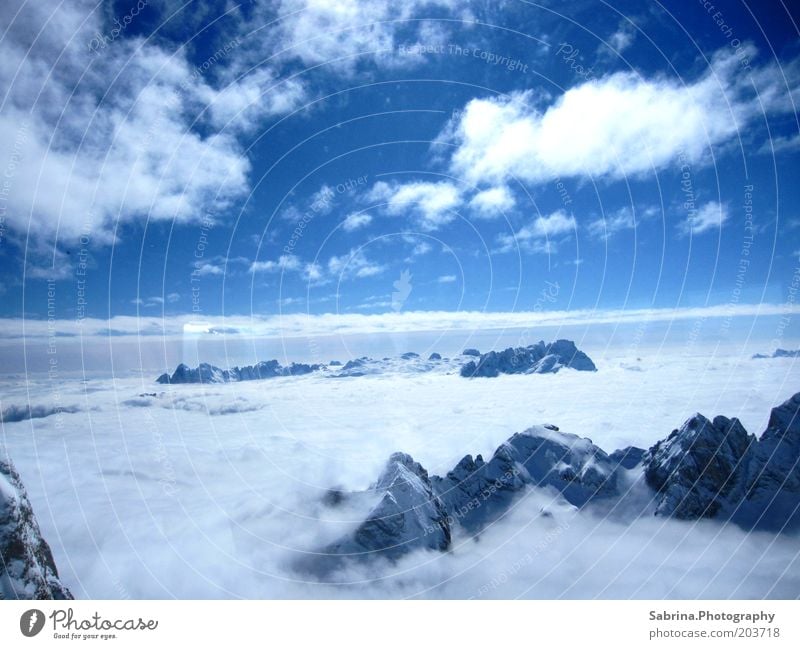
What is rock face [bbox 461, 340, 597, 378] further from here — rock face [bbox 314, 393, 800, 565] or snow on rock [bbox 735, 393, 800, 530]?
snow on rock [bbox 735, 393, 800, 530]

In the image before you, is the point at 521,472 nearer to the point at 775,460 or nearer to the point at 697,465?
the point at 697,465

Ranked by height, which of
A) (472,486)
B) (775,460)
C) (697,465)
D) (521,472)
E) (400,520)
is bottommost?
(472,486)

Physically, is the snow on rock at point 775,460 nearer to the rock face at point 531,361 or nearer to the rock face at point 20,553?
the rock face at point 20,553

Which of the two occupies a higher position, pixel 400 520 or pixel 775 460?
pixel 775 460

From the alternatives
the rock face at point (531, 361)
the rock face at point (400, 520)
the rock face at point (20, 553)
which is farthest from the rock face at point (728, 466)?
the rock face at point (531, 361)

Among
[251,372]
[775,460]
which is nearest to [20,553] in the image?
[775,460]
